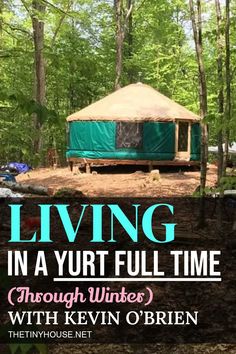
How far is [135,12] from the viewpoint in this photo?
3241 centimetres

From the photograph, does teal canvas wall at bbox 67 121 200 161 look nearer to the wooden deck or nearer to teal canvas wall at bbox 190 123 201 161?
the wooden deck

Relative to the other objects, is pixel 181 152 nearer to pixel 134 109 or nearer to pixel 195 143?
pixel 195 143

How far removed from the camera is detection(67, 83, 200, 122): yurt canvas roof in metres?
18.4

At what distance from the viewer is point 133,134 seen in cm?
1827

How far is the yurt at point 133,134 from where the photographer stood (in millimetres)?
18203

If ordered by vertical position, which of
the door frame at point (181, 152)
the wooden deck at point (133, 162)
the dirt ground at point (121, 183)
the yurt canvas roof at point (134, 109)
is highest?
the yurt canvas roof at point (134, 109)

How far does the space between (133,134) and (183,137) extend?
2.23m

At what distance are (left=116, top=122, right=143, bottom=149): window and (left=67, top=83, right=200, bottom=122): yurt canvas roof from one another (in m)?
0.22

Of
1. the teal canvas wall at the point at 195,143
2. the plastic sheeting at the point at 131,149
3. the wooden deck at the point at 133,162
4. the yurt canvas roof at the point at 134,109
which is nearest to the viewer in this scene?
the wooden deck at the point at 133,162

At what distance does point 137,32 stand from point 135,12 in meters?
1.39

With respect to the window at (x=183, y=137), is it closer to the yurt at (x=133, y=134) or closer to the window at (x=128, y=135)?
the yurt at (x=133, y=134)

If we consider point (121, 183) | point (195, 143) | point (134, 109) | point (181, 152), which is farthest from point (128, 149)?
point (121, 183)

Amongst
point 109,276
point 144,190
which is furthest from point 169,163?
point 109,276

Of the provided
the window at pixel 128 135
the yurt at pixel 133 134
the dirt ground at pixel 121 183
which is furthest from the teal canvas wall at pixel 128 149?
the dirt ground at pixel 121 183
